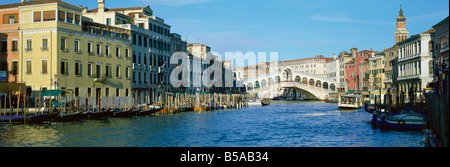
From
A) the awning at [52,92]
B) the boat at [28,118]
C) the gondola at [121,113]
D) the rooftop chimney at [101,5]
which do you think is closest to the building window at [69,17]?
the awning at [52,92]

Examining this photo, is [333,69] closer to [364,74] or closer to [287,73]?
[287,73]

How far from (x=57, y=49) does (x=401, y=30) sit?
39579 mm

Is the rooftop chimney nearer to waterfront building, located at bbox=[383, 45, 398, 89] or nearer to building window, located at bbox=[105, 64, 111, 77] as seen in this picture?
building window, located at bbox=[105, 64, 111, 77]

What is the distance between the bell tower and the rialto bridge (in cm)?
1232

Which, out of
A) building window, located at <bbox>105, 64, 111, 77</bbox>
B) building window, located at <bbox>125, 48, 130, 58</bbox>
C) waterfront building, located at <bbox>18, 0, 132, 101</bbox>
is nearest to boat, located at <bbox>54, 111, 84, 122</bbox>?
waterfront building, located at <bbox>18, 0, 132, 101</bbox>

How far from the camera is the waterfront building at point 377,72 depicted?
5434cm

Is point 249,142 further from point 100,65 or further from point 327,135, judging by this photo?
point 100,65

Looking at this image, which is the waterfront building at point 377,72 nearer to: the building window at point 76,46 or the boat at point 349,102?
the boat at point 349,102

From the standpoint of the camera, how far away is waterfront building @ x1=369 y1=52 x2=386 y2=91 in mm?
54344

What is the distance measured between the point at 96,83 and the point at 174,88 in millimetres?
12754

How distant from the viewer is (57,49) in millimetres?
24141
